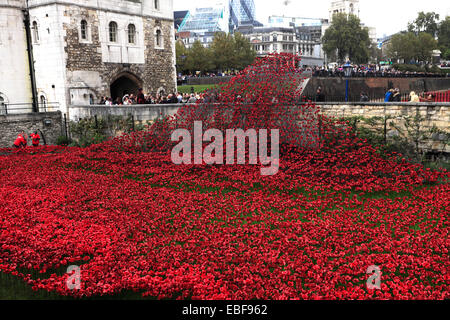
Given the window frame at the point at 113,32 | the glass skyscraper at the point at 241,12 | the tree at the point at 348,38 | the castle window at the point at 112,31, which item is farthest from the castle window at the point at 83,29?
the glass skyscraper at the point at 241,12

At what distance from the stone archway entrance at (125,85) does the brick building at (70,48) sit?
275mm

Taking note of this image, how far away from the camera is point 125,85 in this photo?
30.1 metres

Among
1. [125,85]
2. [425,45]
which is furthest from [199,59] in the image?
[425,45]

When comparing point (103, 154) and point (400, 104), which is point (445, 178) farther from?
point (103, 154)

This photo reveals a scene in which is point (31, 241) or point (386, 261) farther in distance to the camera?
point (31, 241)

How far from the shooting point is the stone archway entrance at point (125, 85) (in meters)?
28.9

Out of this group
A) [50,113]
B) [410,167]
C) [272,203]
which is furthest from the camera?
[50,113]

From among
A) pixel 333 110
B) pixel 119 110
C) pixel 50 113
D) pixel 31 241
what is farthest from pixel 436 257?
pixel 50 113

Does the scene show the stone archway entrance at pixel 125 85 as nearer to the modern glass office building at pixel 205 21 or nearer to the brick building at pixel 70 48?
the brick building at pixel 70 48

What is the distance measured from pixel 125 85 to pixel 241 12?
150226 millimetres

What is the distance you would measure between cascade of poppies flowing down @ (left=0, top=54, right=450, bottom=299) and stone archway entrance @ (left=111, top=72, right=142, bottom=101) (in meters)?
12.6

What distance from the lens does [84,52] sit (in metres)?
25.1

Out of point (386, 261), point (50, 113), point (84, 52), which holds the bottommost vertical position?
point (386, 261)

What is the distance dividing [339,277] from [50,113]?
21.2 metres
